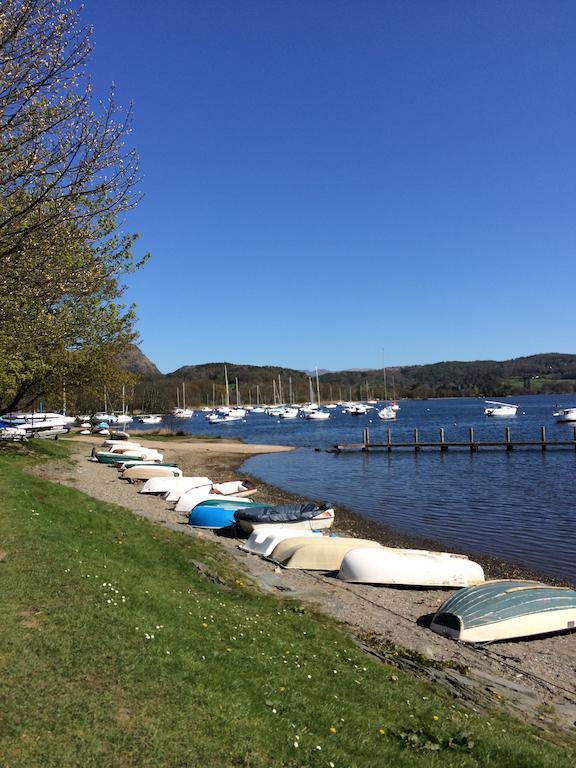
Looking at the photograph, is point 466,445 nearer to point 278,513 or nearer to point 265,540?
point 278,513

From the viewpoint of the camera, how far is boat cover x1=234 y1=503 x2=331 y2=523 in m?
20.9

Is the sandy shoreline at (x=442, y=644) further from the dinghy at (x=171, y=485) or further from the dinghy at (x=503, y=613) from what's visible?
the dinghy at (x=171, y=485)

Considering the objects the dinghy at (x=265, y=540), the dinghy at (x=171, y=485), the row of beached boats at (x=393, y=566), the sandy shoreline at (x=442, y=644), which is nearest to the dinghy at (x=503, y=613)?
the row of beached boats at (x=393, y=566)

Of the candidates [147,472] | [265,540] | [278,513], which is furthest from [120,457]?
[265,540]

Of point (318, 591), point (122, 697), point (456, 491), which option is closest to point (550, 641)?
point (318, 591)

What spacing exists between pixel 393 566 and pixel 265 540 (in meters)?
4.32

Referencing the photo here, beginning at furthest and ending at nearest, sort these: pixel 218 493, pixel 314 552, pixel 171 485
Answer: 1. pixel 171 485
2. pixel 218 493
3. pixel 314 552

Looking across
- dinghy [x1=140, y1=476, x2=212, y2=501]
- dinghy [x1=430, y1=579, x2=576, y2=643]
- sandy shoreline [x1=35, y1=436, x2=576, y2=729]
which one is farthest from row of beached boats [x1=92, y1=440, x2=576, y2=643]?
sandy shoreline [x1=35, y1=436, x2=576, y2=729]

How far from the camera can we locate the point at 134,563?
483 inches

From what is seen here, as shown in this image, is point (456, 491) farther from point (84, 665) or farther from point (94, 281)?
point (84, 665)

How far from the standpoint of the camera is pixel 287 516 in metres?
21.5

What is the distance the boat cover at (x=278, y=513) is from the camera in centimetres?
2092

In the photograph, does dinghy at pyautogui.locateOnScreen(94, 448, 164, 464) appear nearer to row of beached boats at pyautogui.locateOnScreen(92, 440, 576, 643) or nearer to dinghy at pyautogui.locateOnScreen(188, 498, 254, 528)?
row of beached boats at pyautogui.locateOnScreen(92, 440, 576, 643)

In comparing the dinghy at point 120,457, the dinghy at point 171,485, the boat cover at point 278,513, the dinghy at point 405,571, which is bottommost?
the dinghy at point 405,571
